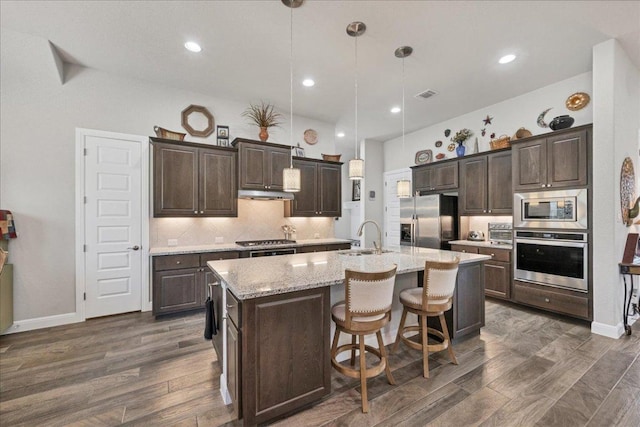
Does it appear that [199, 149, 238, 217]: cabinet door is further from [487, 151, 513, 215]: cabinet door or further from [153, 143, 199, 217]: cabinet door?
[487, 151, 513, 215]: cabinet door

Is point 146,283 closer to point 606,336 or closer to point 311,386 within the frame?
point 311,386

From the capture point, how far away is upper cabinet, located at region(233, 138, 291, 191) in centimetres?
424

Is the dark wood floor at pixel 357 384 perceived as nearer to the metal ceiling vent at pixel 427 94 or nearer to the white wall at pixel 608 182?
the white wall at pixel 608 182

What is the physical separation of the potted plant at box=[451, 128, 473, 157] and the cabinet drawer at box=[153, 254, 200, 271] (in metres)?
4.78

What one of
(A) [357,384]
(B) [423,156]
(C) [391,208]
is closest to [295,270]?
(A) [357,384]

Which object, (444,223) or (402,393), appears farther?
(444,223)

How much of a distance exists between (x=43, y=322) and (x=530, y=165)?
21.8ft

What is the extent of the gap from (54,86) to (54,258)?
84.2 inches

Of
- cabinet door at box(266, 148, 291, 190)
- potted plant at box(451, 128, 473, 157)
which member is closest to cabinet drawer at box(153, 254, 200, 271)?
cabinet door at box(266, 148, 291, 190)

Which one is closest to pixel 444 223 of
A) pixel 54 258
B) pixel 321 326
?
pixel 321 326

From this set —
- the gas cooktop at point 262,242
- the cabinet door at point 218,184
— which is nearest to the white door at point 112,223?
the cabinet door at point 218,184

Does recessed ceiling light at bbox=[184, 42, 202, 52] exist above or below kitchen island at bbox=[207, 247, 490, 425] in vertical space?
above

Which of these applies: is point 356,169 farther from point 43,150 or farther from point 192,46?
point 43,150

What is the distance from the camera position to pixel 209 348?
283cm
